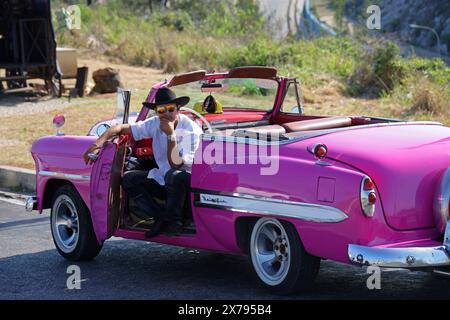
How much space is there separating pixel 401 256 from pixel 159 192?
2.29 metres

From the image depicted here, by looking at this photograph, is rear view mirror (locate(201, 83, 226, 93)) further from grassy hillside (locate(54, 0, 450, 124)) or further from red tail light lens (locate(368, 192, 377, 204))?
grassy hillside (locate(54, 0, 450, 124))

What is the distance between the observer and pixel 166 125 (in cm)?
720

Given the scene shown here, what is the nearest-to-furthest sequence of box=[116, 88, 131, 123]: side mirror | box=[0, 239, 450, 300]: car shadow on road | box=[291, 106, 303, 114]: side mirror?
box=[0, 239, 450, 300]: car shadow on road → box=[116, 88, 131, 123]: side mirror → box=[291, 106, 303, 114]: side mirror

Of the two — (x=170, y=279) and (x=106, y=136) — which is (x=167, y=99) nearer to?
(x=106, y=136)

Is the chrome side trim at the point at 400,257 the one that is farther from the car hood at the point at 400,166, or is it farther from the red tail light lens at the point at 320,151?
the red tail light lens at the point at 320,151

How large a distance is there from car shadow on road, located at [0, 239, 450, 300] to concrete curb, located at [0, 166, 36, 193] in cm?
399

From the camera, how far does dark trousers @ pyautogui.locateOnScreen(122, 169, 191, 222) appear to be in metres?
6.94

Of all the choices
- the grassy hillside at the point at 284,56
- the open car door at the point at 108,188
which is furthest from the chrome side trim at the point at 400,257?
the grassy hillside at the point at 284,56

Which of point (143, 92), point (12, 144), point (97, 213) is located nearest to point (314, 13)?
point (143, 92)

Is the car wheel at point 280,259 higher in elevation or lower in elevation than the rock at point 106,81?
higher

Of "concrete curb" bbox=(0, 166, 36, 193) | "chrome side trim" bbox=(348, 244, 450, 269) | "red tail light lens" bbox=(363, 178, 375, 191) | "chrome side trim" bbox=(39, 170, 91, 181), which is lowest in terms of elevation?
"concrete curb" bbox=(0, 166, 36, 193)

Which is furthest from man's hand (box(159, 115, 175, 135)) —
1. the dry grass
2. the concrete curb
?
the dry grass

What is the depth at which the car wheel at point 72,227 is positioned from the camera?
7.78m

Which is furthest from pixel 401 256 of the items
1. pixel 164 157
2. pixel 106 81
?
pixel 106 81
